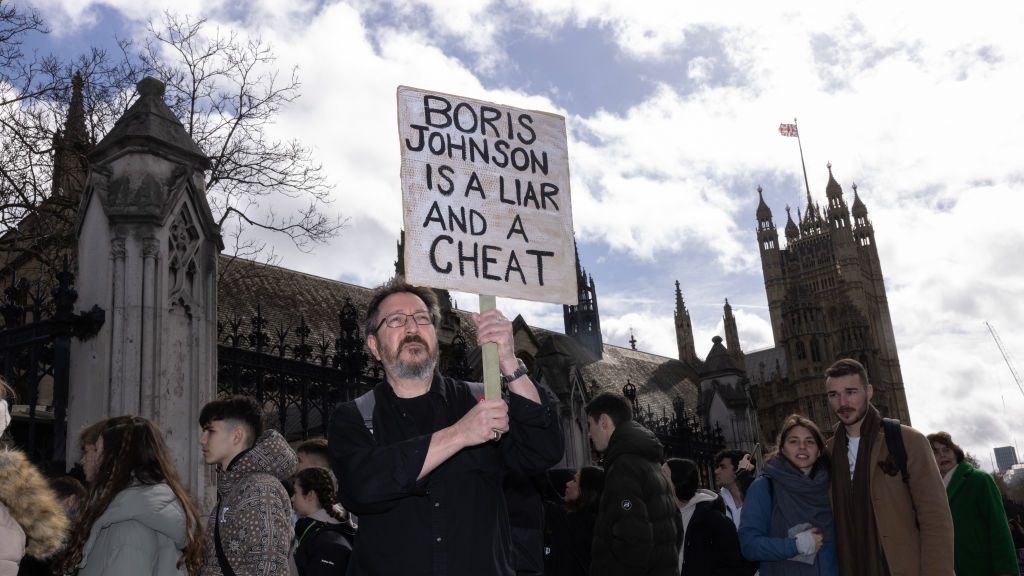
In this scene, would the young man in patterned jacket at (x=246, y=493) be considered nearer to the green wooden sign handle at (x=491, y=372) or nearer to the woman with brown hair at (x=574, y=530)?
the green wooden sign handle at (x=491, y=372)

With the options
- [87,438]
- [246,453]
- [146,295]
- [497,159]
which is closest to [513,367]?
[497,159]

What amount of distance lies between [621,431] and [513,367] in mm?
2151

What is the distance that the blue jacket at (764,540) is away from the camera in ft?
14.8

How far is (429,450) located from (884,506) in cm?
280

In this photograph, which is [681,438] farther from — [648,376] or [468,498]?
[648,376]

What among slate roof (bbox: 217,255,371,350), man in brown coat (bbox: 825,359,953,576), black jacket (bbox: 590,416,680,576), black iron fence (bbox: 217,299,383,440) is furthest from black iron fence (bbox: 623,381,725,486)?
slate roof (bbox: 217,255,371,350)

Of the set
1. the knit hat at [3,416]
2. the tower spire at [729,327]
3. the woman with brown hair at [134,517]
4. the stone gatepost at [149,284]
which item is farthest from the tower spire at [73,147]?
the tower spire at [729,327]

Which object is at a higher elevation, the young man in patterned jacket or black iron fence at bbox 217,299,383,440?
black iron fence at bbox 217,299,383,440

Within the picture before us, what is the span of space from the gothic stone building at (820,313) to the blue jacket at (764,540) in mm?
69967

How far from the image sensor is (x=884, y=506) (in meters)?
4.28

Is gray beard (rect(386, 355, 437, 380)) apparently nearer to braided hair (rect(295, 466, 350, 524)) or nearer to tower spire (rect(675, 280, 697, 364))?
braided hair (rect(295, 466, 350, 524))

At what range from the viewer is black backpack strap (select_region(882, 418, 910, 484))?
14.1 feet

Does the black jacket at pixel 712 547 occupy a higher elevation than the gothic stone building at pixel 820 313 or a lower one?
lower

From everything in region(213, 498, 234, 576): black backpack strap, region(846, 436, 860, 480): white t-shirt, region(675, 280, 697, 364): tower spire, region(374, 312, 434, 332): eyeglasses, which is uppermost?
region(675, 280, 697, 364): tower spire
